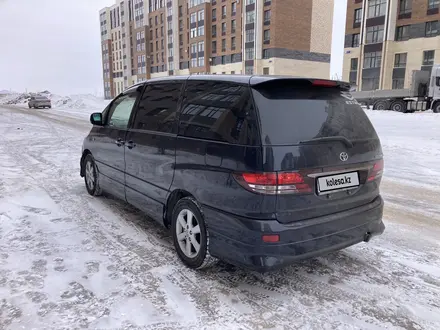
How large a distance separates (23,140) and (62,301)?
11250 mm

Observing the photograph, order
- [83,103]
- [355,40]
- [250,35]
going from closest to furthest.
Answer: [83,103], [355,40], [250,35]

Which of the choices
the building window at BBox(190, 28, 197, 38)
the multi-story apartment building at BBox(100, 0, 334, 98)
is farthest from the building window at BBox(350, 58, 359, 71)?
the building window at BBox(190, 28, 197, 38)

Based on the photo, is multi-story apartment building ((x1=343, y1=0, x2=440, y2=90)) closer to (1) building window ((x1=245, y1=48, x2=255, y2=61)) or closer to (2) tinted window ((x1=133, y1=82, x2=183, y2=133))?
(1) building window ((x1=245, y1=48, x2=255, y2=61))

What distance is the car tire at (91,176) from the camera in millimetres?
5531

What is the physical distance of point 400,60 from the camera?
1630 inches

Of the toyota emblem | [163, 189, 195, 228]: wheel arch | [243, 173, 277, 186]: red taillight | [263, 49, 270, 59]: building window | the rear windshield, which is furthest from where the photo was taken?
[263, 49, 270, 59]: building window

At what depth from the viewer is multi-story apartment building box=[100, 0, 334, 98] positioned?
51625 millimetres

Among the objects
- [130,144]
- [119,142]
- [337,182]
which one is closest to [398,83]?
[119,142]

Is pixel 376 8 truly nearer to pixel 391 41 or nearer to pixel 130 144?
pixel 391 41

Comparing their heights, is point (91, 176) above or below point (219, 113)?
below

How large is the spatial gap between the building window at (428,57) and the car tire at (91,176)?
4321 centimetres

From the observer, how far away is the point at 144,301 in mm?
2861

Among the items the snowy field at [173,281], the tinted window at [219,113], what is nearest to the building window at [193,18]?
the snowy field at [173,281]

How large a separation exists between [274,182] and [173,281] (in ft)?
4.42
